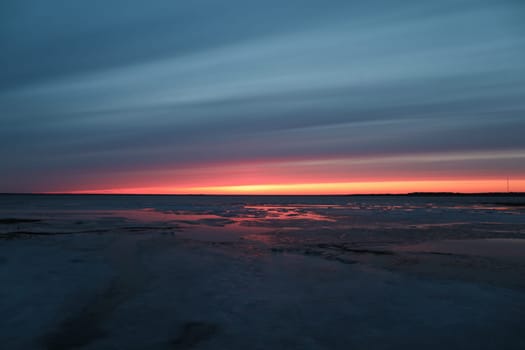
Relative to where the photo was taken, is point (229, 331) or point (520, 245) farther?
point (520, 245)

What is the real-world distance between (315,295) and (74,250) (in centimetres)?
692

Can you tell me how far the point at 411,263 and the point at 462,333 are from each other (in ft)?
13.1

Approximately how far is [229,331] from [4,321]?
285 cm

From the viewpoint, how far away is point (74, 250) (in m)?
9.94

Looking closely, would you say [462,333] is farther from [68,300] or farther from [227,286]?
[68,300]

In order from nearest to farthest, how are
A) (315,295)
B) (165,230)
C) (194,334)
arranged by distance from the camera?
(194,334)
(315,295)
(165,230)

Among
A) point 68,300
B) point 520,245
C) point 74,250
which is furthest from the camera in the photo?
point 520,245

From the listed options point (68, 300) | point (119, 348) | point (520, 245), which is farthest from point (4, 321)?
point (520, 245)

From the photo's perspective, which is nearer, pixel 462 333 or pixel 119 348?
pixel 119 348

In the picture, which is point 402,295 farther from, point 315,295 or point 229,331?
point 229,331

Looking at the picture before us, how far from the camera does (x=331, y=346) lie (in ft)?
13.8

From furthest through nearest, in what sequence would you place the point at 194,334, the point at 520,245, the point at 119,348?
the point at 520,245 → the point at 194,334 → the point at 119,348

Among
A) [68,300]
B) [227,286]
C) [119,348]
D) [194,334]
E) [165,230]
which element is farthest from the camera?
[165,230]

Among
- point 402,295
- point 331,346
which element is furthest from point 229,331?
point 402,295
